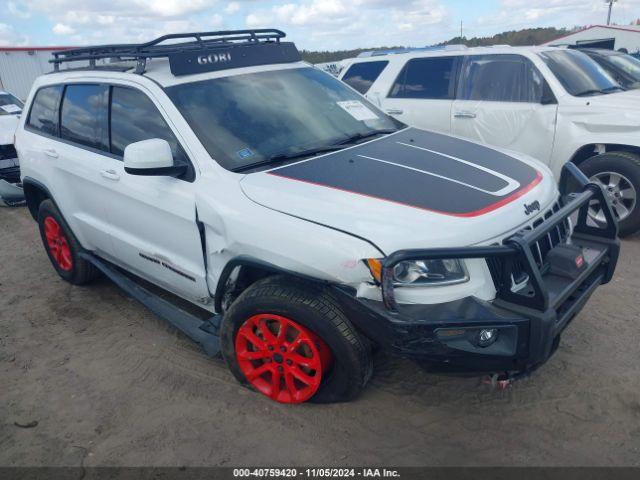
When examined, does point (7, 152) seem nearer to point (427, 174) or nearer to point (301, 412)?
point (301, 412)

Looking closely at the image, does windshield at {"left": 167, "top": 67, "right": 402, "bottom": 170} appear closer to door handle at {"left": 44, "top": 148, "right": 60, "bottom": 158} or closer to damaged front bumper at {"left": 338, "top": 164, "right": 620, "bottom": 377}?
damaged front bumper at {"left": 338, "top": 164, "right": 620, "bottom": 377}

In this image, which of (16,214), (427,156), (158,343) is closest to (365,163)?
(427,156)

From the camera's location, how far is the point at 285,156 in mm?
3150

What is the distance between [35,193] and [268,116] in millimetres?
2792

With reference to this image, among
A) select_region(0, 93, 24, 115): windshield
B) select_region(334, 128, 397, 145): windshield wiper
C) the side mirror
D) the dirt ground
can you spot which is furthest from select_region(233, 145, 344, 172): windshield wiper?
select_region(0, 93, 24, 115): windshield

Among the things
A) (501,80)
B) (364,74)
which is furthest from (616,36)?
(501,80)

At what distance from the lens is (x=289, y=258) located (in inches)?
104

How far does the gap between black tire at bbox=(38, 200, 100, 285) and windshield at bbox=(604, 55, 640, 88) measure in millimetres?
6221

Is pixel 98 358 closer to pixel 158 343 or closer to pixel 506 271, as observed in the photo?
pixel 158 343

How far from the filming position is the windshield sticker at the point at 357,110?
12.6 ft

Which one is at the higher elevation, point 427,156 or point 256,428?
point 427,156

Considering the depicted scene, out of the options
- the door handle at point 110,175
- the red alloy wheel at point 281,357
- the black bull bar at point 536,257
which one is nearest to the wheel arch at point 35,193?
the door handle at point 110,175

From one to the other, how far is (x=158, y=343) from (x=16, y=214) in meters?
5.08

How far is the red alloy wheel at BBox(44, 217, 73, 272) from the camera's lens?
187 inches
